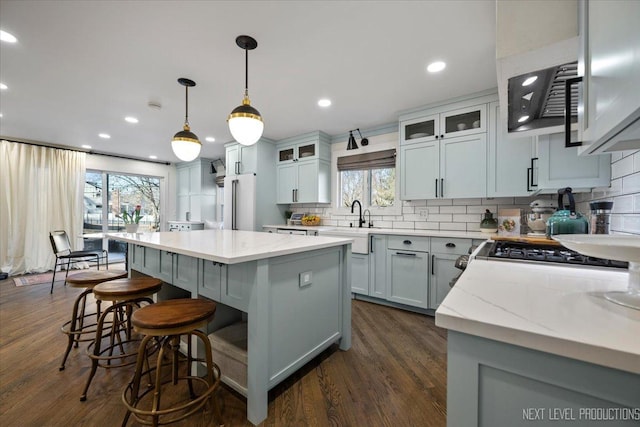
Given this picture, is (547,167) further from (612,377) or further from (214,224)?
(214,224)

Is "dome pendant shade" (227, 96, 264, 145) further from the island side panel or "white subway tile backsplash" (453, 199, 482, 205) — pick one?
"white subway tile backsplash" (453, 199, 482, 205)

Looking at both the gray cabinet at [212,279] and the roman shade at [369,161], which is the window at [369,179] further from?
the gray cabinet at [212,279]

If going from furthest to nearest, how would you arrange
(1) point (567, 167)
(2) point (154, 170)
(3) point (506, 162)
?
(2) point (154, 170), (3) point (506, 162), (1) point (567, 167)

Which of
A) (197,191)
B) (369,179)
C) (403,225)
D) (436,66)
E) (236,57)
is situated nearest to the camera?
(236,57)

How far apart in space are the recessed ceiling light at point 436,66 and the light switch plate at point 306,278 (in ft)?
6.81

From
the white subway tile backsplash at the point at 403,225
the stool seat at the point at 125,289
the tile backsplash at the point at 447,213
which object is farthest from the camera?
the white subway tile backsplash at the point at 403,225

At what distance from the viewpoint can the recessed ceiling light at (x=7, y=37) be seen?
1893 millimetres

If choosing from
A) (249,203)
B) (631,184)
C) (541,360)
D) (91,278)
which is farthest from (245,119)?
(249,203)

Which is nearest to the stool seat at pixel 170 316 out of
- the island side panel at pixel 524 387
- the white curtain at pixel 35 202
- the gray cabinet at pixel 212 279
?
the gray cabinet at pixel 212 279

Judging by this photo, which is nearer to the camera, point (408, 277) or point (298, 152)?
point (408, 277)

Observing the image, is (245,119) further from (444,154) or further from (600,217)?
(600,217)

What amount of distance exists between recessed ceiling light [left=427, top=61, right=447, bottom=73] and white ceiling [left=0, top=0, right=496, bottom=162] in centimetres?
7

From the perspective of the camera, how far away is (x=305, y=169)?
424 centimetres

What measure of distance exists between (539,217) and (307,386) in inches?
99.2
